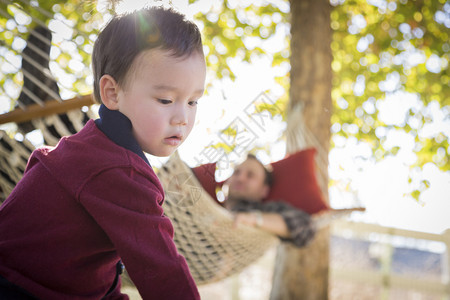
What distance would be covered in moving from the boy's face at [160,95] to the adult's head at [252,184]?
1.63 m

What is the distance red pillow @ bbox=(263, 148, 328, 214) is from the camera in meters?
2.08

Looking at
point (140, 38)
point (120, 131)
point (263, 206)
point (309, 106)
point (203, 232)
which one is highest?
point (309, 106)

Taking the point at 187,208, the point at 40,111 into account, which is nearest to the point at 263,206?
the point at 187,208

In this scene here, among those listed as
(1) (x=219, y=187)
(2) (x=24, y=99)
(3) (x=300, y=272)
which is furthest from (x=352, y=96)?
(2) (x=24, y=99)

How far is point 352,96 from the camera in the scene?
3.94m

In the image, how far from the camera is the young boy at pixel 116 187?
600 millimetres

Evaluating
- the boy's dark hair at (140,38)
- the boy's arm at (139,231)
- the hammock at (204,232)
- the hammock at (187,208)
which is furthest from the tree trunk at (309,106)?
the boy's arm at (139,231)

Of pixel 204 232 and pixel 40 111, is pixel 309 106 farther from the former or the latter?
pixel 40 111

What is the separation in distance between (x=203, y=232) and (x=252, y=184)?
0.87 m

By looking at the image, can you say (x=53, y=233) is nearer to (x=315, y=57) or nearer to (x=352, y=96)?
(x=315, y=57)

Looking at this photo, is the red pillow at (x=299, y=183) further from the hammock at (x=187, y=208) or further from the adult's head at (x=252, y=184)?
the hammock at (x=187, y=208)

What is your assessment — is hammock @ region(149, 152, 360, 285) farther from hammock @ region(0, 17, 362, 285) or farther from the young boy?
the young boy

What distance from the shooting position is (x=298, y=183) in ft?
7.08

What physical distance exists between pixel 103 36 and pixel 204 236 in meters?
0.94
